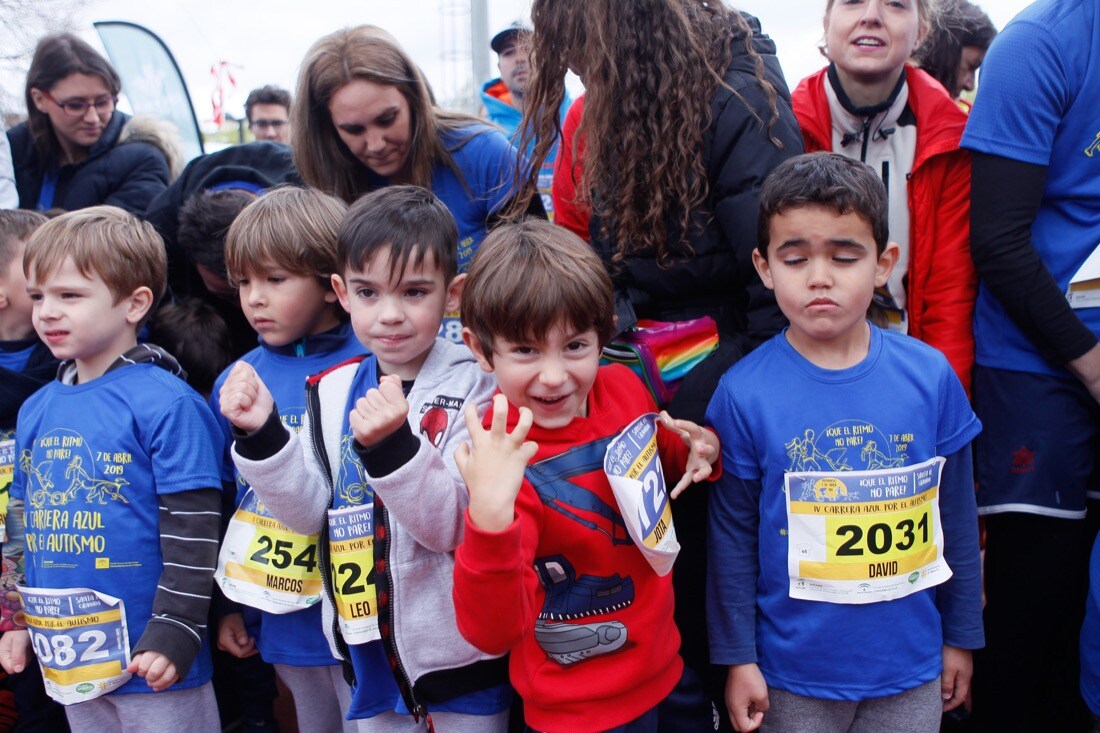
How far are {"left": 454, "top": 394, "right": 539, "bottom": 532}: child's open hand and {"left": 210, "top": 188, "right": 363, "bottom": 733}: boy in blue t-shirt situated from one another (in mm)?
853

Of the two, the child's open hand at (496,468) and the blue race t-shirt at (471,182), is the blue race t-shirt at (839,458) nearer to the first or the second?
the child's open hand at (496,468)

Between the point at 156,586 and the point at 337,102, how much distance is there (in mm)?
1584

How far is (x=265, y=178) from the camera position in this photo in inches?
132

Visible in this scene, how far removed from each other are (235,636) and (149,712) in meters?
0.29

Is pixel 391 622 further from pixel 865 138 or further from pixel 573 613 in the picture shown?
pixel 865 138

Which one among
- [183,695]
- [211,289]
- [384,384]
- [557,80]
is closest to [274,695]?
[183,695]

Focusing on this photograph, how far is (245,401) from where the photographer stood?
1.88m

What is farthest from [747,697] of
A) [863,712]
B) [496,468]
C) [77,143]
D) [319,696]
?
[77,143]

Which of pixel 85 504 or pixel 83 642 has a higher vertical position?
pixel 85 504

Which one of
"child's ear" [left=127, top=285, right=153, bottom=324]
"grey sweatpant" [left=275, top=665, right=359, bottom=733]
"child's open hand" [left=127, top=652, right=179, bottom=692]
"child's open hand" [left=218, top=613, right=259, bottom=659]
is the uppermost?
"child's ear" [left=127, top=285, right=153, bottom=324]

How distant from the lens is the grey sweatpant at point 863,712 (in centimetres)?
200

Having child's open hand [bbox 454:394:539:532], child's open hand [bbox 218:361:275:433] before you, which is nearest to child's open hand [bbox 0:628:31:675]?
child's open hand [bbox 218:361:275:433]

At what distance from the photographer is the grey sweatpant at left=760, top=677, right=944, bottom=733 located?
200 centimetres

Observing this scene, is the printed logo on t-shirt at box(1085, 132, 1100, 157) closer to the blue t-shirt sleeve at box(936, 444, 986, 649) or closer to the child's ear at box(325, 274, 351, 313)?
the blue t-shirt sleeve at box(936, 444, 986, 649)
